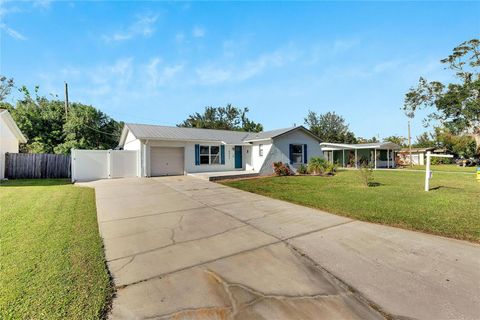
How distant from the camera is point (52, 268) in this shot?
10.2 ft

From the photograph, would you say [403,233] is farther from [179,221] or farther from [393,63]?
[393,63]

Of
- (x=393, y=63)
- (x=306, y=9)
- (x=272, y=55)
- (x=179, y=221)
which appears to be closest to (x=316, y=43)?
(x=306, y=9)

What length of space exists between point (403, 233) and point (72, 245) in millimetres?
6382

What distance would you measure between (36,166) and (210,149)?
1161 cm

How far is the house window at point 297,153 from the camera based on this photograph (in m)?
18.4

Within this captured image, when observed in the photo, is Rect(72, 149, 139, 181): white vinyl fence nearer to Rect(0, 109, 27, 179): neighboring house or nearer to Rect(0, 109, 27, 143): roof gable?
Rect(0, 109, 27, 179): neighboring house

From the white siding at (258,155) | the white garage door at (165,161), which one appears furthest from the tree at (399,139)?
the white garage door at (165,161)

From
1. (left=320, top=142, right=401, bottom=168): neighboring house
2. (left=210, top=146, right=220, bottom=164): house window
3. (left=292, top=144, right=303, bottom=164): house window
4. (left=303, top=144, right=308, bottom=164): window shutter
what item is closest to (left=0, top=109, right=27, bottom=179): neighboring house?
(left=210, top=146, right=220, bottom=164): house window

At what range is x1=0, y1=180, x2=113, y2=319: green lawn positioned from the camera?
2.33m

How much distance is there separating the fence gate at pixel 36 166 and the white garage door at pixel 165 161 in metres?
5.99

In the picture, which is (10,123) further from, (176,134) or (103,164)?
(176,134)

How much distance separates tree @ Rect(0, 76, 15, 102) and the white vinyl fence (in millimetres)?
24811

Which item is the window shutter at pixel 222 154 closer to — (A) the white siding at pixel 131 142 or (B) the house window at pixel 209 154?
(B) the house window at pixel 209 154

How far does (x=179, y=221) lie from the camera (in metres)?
5.64
